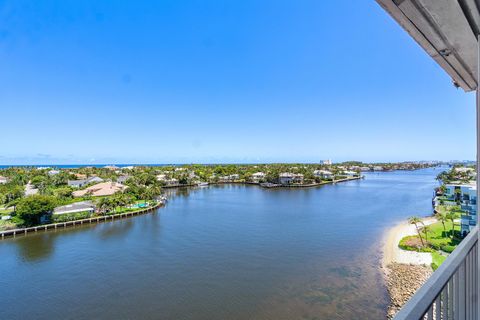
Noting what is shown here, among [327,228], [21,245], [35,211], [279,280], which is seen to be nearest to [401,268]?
[279,280]

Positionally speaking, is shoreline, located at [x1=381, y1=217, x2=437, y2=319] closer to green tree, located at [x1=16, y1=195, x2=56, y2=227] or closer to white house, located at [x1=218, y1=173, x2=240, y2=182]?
green tree, located at [x1=16, y1=195, x2=56, y2=227]

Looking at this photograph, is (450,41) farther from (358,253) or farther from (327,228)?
(327,228)

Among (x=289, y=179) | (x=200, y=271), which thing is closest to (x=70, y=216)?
(x=200, y=271)

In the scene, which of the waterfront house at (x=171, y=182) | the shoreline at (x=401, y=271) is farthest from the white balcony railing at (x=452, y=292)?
the waterfront house at (x=171, y=182)

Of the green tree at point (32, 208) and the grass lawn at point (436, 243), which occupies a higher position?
the green tree at point (32, 208)

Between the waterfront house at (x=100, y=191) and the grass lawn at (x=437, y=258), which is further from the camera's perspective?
the waterfront house at (x=100, y=191)

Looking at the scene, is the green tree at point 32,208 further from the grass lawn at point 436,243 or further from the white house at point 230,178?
the white house at point 230,178
